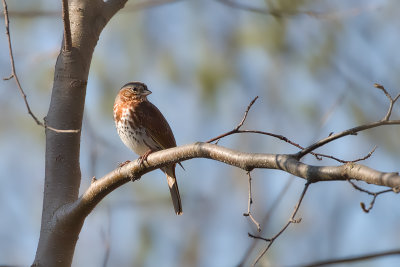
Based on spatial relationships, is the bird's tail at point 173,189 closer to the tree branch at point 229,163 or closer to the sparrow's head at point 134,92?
the sparrow's head at point 134,92

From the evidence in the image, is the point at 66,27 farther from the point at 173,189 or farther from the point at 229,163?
the point at 173,189

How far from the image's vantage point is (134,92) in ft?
20.9

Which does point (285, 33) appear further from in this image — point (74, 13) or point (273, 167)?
point (273, 167)

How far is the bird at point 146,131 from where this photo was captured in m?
5.59

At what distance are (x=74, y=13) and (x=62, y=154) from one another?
103cm

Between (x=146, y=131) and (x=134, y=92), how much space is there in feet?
2.99

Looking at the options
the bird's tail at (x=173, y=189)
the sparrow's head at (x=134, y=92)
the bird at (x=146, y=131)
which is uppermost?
the sparrow's head at (x=134, y=92)

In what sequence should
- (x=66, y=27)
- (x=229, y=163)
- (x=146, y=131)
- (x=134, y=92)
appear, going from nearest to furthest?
(x=229, y=163) < (x=66, y=27) < (x=146, y=131) < (x=134, y=92)

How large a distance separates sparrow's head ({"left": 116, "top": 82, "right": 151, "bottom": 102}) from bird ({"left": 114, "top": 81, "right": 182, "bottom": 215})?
327 millimetres

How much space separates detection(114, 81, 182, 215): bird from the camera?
5594mm

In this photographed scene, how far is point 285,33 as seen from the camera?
8648mm

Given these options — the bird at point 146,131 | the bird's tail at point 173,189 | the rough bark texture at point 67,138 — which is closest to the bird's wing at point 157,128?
the bird at point 146,131

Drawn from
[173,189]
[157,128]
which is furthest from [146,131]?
[173,189]

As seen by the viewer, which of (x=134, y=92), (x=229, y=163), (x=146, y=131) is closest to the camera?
(x=229, y=163)
